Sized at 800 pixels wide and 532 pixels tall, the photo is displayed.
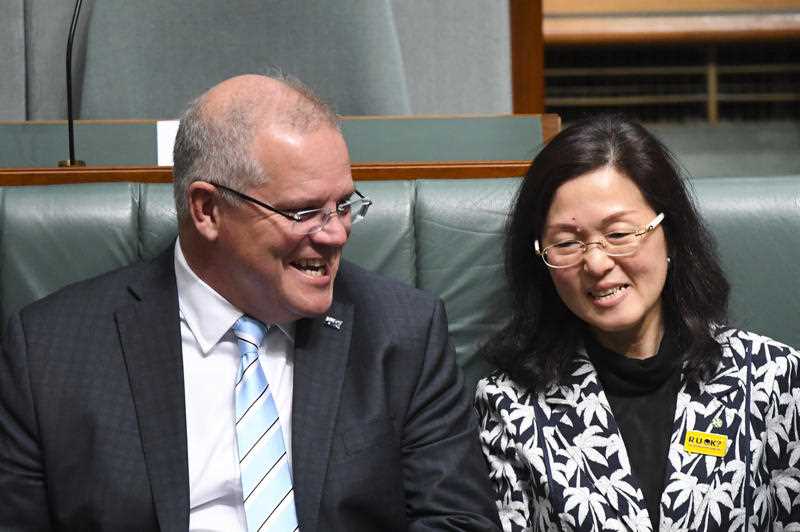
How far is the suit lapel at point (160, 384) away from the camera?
1.54 m

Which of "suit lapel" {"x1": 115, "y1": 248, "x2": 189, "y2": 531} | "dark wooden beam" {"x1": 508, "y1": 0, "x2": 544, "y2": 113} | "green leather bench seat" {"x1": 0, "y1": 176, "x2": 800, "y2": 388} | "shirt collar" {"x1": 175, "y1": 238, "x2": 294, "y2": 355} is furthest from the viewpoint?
"dark wooden beam" {"x1": 508, "y1": 0, "x2": 544, "y2": 113}

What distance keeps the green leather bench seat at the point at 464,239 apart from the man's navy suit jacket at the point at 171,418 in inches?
7.0

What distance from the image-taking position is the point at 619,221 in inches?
65.9

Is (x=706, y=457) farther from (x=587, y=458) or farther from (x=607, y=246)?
(x=607, y=246)

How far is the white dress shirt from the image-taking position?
5.23 ft

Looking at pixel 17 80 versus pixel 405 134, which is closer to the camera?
pixel 405 134

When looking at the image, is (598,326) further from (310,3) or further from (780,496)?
(310,3)

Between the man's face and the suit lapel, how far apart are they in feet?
0.49

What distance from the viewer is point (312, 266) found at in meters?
1.61

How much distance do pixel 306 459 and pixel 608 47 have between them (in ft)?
12.7

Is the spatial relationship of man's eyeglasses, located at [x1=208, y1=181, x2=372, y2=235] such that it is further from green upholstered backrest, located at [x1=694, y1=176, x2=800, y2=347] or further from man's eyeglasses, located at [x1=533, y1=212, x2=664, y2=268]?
green upholstered backrest, located at [x1=694, y1=176, x2=800, y2=347]

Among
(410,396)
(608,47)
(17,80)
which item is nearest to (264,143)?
(410,396)

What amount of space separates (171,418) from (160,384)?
54 millimetres

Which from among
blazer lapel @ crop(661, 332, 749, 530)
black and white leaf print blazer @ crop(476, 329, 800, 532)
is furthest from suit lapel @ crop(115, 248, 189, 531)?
Result: blazer lapel @ crop(661, 332, 749, 530)
